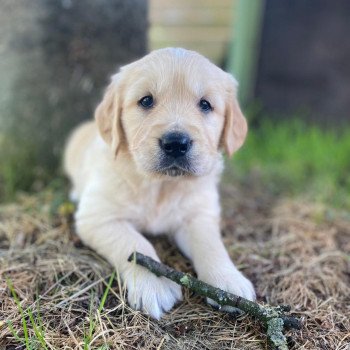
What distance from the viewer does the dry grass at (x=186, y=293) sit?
2.36 m

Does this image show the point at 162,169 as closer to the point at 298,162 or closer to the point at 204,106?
the point at 204,106

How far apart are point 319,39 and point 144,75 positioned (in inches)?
193

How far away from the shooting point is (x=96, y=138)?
12.4ft

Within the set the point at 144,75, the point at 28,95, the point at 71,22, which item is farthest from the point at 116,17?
the point at 144,75

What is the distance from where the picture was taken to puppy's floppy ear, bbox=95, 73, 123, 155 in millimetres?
3072

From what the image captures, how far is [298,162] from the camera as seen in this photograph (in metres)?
5.40

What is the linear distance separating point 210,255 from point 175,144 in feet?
2.59

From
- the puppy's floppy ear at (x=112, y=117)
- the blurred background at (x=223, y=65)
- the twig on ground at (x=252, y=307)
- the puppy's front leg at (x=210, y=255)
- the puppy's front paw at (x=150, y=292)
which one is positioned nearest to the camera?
the twig on ground at (x=252, y=307)

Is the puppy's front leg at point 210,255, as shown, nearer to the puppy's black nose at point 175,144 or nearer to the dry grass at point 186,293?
the dry grass at point 186,293

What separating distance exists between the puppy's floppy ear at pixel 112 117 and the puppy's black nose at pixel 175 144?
0.53 m

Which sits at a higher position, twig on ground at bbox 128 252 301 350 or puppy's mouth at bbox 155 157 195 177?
puppy's mouth at bbox 155 157 195 177

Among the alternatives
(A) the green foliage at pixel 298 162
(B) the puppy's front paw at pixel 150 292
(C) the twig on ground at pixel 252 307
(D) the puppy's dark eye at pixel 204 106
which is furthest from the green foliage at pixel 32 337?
(A) the green foliage at pixel 298 162

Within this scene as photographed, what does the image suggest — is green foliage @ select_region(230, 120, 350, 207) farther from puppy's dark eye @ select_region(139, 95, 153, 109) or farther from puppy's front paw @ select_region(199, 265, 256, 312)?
puppy's dark eye @ select_region(139, 95, 153, 109)

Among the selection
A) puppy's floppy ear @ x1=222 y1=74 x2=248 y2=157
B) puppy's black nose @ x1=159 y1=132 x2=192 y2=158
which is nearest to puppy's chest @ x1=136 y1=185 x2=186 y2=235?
puppy's floppy ear @ x1=222 y1=74 x2=248 y2=157
